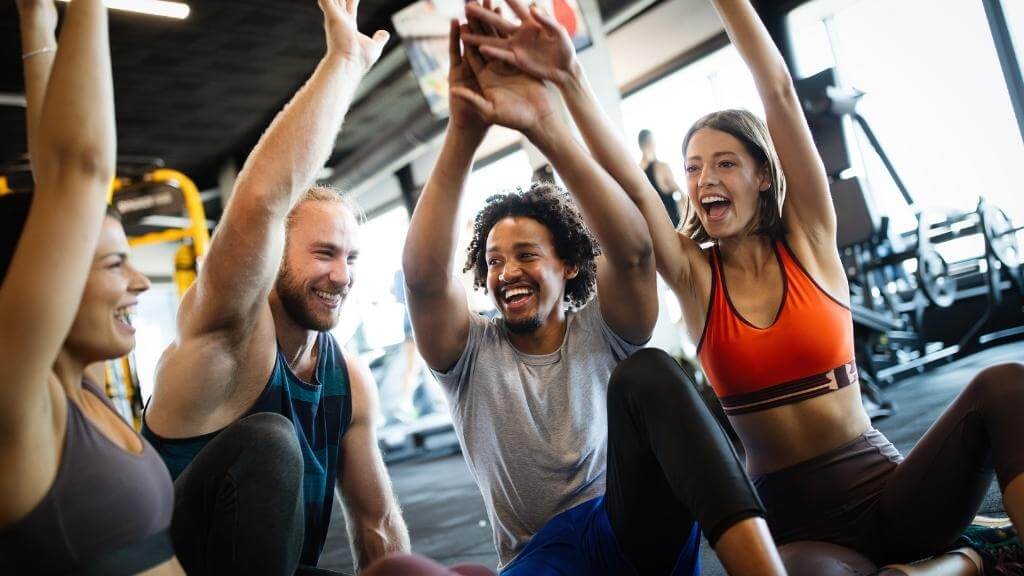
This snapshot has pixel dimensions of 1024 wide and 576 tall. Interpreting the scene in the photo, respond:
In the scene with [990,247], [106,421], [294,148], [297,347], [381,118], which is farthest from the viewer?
[381,118]

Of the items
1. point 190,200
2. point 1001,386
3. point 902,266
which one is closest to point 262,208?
point 1001,386

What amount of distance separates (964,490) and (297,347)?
1.19 meters

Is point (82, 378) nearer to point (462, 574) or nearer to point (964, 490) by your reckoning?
point (462, 574)

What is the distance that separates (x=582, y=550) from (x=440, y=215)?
618 mm

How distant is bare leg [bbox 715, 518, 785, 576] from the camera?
0.98 metres

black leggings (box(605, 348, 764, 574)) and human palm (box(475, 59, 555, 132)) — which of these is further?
human palm (box(475, 59, 555, 132))

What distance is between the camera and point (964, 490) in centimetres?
127

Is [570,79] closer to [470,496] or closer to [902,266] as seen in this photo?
[470,496]

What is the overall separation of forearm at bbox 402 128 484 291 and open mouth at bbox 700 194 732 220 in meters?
0.49

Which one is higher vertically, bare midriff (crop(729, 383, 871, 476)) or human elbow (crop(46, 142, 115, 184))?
human elbow (crop(46, 142, 115, 184))

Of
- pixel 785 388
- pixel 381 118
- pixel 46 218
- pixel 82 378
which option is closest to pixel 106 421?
pixel 82 378

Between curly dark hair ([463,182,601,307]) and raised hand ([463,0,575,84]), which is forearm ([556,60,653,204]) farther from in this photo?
curly dark hair ([463,182,601,307])

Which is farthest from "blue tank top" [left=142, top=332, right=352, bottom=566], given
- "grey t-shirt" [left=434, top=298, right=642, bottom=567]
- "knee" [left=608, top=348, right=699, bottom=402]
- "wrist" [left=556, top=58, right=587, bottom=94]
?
"wrist" [left=556, top=58, right=587, bottom=94]

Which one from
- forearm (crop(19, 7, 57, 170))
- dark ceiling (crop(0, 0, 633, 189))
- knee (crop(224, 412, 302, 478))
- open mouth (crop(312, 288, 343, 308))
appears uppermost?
dark ceiling (crop(0, 0, 633, 189))
